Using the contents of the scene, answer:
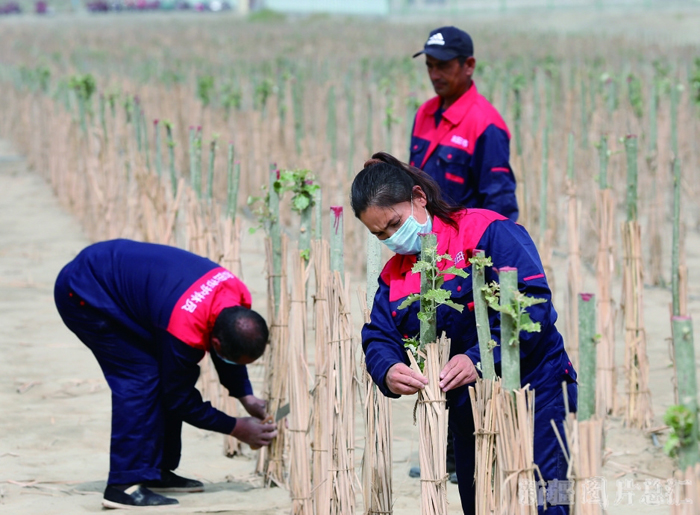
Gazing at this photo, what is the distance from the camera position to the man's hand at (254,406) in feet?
10.8

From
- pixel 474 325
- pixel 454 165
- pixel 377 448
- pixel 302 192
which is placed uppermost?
pixel 454 165

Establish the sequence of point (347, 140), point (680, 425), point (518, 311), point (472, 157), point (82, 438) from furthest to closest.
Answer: point (347, 140), point (82, 438), point (472, 157), point (518, 311), point (680, 425)

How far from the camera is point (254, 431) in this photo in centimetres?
321

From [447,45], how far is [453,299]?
1478mm

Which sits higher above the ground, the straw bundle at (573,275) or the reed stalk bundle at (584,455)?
the straw bundle at (573,275)

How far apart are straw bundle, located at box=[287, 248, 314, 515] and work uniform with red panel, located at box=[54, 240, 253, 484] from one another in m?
0.26

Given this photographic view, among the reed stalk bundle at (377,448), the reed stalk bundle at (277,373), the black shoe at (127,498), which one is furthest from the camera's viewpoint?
the reed stalk bundle at (277,373)

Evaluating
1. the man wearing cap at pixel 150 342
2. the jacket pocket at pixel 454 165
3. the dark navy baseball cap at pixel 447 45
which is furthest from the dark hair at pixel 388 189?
the dark navy baseball cap at pixel 447 45

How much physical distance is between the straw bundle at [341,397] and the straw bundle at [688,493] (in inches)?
43.3

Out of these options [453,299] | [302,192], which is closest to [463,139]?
[302,192]

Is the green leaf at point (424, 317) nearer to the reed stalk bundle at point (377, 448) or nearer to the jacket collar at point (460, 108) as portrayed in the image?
the reed stalk bundle at point (377, 448)

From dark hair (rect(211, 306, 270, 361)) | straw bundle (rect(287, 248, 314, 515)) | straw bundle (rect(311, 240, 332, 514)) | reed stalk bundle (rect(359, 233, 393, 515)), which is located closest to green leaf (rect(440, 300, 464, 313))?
reed stalk bundle (rect(359, 233, 393, 515))

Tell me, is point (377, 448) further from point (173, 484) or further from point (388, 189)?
point (173, 484)

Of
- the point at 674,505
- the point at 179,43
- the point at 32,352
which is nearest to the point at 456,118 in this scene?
the point at 674,505
